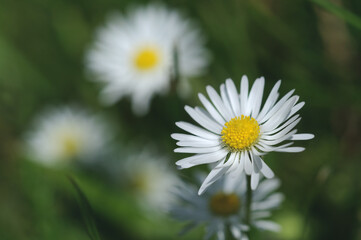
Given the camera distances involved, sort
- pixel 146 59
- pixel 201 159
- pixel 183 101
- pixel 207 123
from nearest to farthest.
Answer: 1. pixel 201 159
2. pixel 207 123
3. pixel 183 101
4. pixel 146 59

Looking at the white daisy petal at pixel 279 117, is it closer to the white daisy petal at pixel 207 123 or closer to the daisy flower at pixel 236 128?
the daisy flower at pixel 236 128

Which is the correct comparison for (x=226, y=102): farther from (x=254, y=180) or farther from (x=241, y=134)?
(x=254, y=180)

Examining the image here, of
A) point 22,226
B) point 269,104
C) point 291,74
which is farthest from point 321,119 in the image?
point 22,226

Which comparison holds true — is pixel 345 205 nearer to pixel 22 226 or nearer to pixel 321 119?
pixel 321 119

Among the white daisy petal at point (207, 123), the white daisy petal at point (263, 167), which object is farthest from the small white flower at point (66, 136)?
the white daisy petal at point (263, 167)

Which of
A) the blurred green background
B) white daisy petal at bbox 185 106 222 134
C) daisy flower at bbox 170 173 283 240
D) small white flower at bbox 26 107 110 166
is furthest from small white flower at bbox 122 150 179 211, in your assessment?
white daisy petal at bbox 185 106 222 134

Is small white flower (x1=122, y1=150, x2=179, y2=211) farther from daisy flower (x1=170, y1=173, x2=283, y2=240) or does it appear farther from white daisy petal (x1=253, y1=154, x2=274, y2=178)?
white daisy petal (x1=253, y1=154, x2=274, y2=178)

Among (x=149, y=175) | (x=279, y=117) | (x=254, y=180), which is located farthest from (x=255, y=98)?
(x=149, y=175)
